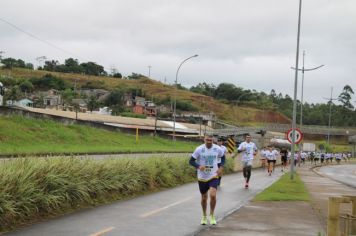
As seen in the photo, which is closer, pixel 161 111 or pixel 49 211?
pixel 49 211

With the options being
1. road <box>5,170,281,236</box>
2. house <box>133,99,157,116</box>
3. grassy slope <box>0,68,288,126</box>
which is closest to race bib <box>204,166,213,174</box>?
road <box>5,170,281,236</box>

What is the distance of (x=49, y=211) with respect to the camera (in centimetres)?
1139

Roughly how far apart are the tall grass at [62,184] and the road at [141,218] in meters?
0.37

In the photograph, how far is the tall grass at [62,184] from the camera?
33.5 ft

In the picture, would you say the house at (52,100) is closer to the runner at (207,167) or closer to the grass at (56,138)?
the grass at (56,138)

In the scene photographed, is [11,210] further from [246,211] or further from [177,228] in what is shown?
[246,211]

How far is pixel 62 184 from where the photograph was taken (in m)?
12.0

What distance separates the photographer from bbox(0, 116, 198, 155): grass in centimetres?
3491

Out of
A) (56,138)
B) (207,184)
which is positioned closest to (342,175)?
(56,138)

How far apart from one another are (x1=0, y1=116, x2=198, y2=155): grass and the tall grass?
14990mm

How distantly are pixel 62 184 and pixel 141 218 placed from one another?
1826 millimetres

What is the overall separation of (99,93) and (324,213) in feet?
476

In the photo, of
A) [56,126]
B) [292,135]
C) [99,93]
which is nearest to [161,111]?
[99,93]

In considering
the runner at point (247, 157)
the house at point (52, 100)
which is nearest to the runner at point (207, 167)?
the runner at point (247, 157)
